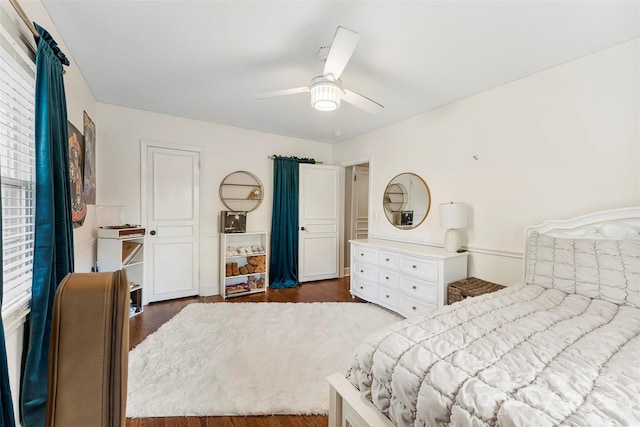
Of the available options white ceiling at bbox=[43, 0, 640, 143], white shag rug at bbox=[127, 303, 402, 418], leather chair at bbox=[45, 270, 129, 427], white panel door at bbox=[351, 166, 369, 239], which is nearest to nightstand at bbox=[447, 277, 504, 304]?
white shag rug at bbox=[127, 303, 402, 418]

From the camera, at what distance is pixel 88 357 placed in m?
0.65

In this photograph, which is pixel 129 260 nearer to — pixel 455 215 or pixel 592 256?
pixel 455 215

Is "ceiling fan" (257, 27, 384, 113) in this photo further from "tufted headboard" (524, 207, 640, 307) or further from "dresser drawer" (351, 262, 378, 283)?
"dresser drawer" (351, 262, 378, 283)

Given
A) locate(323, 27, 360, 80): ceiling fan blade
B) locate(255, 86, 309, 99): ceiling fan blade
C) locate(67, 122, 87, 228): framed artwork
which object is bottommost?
locate(67, 122, 87, 228): framed artwork

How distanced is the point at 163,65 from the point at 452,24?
2.30 meters

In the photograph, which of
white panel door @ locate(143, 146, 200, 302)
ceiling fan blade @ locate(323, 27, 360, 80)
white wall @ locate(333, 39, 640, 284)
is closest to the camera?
ceiling fan blade @ locate(323, 27, 360, 80)

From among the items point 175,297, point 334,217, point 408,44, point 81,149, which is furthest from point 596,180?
point 175,297

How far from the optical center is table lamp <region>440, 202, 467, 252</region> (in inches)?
106

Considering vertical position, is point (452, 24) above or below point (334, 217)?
above

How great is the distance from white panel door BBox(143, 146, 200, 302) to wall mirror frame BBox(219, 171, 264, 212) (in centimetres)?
40

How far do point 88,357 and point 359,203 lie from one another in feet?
16.2

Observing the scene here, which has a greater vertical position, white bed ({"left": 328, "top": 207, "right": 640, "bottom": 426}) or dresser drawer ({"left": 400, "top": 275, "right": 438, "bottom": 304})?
white bed ({"left": 328, "top": 207, "right": 640, "bottom": 426})

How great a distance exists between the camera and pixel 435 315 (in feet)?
4.76

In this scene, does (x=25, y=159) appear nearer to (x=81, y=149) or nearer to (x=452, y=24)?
(x=81, y=149)
